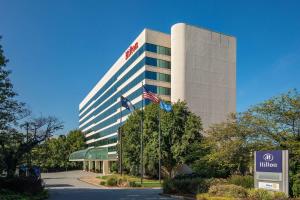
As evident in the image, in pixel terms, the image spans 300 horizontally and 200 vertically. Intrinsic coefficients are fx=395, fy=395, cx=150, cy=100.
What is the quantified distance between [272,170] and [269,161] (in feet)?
1.65

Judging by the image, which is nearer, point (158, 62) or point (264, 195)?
point (264, 195)

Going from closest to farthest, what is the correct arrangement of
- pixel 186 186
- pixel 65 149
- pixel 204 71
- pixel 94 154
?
pixel 186 186 → pixel 204 71 → pixel 94 154 → pixel 65 149

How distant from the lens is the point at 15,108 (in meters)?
26.8

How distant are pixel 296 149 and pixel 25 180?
17.9 meters

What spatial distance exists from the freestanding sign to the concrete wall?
4278 centimetres

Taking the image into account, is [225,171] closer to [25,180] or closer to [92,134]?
[25,180]

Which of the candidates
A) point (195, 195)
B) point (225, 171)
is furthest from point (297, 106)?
point (225, 171)

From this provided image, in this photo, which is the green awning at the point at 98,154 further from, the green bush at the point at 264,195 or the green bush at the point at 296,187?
the green bush at the point at 264,195

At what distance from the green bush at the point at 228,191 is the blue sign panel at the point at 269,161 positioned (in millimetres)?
1519

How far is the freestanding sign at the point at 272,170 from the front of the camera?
20.3 m

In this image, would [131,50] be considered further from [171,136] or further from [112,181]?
[112,181]

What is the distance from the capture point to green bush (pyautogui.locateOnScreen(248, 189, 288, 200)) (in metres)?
19.5

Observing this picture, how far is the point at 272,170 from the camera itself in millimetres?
21062

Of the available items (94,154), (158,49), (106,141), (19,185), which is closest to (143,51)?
(158,49)
